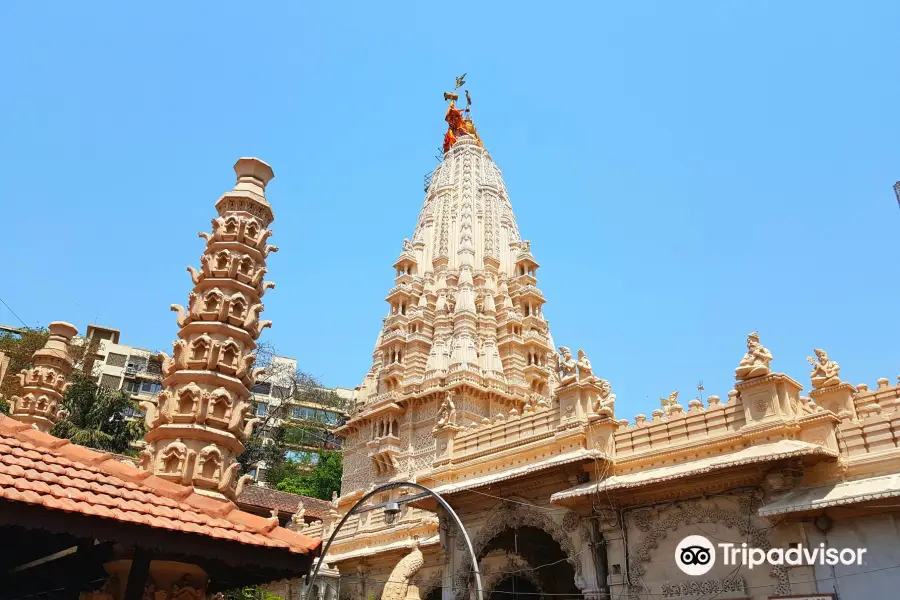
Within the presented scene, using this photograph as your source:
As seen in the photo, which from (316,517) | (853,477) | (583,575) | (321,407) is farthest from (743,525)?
(321,407)

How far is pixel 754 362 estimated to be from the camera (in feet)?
50.9

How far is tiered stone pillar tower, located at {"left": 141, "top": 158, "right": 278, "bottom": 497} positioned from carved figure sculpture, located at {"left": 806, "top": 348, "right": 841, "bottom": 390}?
1289 centimetres

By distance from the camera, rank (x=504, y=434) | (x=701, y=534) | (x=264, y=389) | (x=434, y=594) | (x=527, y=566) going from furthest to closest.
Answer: (x=264, y=389) < (x=434, y=594) < (x=527, y=566) < (x=504, y=434) < (x=701, y=534)

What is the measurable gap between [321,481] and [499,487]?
Answer: 41.2 metres

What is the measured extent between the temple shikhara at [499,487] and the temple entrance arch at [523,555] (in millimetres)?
63

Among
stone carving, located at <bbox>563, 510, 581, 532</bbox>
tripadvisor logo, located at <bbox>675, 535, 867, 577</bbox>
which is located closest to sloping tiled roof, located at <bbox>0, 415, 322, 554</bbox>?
tripadvisor logo, located at <bbox>675, 535, 867, 577</bbox>

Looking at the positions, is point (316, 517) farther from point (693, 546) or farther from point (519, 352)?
point (693, 546)

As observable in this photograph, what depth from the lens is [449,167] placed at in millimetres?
57344

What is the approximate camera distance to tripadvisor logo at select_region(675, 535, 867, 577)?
13.1 meters

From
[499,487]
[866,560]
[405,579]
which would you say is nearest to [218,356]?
[499,487]

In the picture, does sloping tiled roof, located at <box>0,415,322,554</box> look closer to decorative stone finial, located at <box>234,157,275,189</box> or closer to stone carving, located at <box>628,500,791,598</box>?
decorative stone finial, located at <box>234,157,275,189</box>

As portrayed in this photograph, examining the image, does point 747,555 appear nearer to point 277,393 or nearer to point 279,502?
point 279,502

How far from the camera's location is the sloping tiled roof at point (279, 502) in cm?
4169

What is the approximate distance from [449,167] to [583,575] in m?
44.9
